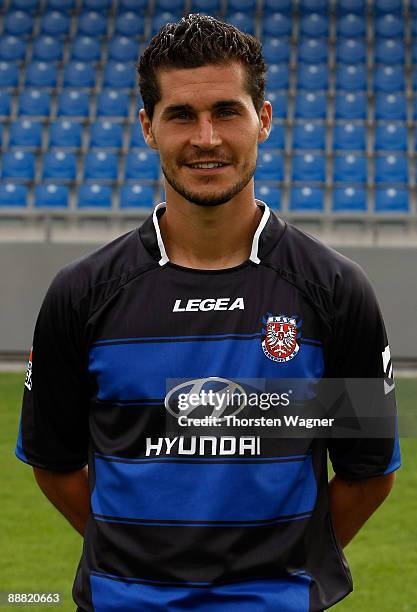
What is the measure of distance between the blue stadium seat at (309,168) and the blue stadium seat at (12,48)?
15.5 feet

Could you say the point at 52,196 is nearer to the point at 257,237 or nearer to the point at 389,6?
the point at 389,6

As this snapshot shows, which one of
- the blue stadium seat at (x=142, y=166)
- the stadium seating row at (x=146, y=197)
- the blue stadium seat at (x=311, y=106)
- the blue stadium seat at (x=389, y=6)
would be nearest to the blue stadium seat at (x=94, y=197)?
the stadium seating row at (x=146, y=197)

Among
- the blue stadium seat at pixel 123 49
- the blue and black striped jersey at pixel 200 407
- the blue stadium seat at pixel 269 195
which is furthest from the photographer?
the blue stadium seat at pixel 123 49

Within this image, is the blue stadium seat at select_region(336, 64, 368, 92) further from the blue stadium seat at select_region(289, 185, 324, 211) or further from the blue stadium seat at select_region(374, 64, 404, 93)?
the blue stadium seat at select_region(289, 185, 324, 211)

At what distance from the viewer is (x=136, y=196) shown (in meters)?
12.6

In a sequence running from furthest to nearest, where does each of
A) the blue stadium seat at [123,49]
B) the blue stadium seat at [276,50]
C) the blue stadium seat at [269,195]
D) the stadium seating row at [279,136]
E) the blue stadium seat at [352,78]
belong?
the blue stadium seat at [123,49]
the blue stadium seat at [276,50]
the blue stadium seat at [352,78]
the stadium seating row at [279,136]
the blue stadium seat at [269,195]

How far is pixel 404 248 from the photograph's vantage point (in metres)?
9.78

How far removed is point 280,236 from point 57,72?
1375cm

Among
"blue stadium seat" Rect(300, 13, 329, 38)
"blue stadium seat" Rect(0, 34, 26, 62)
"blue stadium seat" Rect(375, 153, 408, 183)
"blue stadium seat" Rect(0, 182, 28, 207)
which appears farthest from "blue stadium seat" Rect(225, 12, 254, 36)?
"blue stadium seat" Rect(0, 182, 28, 207)

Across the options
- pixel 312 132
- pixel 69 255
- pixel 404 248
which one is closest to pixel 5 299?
pixel 69 255

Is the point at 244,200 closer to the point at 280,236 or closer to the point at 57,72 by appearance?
the point at 280,236

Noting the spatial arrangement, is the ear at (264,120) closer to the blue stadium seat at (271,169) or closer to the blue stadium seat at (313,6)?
the blue stadium seat at (271,169)

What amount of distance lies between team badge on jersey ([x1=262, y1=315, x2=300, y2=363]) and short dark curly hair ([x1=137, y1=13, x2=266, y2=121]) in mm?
377

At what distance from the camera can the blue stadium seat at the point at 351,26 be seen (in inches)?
611
